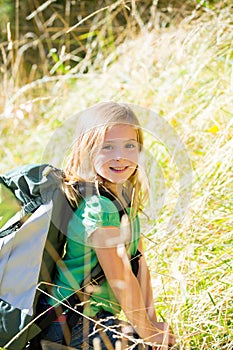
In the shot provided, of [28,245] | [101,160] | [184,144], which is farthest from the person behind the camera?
[184,144]

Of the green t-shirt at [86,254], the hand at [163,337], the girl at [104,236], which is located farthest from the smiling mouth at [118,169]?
the hand at [163,337]

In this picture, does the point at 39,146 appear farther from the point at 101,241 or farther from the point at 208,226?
the point at 101,241

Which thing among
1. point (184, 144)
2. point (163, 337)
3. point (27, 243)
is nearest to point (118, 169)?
point (27, 243)

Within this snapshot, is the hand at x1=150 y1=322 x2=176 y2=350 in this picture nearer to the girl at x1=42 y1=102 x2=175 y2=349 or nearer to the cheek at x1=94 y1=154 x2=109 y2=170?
the girl at x1=42 y1=102 x2=175 y2=349

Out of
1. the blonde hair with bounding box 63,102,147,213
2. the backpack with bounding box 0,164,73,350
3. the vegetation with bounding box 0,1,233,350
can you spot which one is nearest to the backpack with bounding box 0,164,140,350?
the backpack with bounding box 0,164,73,350

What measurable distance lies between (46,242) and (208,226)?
3.08ft

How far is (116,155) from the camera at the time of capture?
2.16m

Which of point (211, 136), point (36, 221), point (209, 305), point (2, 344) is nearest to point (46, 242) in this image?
point (36, 221)

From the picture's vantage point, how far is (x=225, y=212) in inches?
106

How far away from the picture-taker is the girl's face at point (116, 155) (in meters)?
2.16

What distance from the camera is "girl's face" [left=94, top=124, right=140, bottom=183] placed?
216cm

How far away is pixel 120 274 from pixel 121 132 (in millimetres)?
467

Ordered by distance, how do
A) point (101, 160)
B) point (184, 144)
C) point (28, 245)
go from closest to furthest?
point (28, 245) < point (101, 160) < point (184, 144)

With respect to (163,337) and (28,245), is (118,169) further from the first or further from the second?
(163,337)
